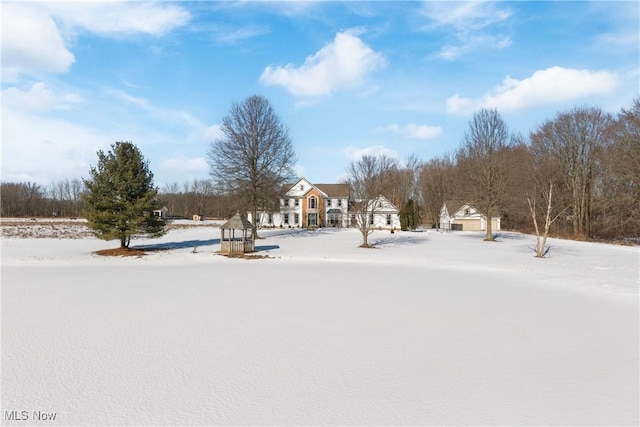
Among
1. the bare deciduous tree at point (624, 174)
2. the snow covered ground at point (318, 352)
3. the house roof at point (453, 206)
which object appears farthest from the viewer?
the house roof at point (453, 206)

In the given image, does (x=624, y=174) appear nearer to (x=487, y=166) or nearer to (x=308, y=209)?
(x=487, y=166)

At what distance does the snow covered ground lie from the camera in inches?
194

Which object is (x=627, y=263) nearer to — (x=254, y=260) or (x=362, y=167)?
(x=362, y=167)

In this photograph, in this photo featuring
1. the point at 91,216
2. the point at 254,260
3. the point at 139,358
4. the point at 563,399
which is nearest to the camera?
the point at 563,399

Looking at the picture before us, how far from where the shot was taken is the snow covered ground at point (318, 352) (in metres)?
4.92

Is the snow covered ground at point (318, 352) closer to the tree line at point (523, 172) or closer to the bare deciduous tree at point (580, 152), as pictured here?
the tree line at point (523, 172)

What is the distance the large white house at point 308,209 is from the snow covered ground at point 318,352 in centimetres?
4720

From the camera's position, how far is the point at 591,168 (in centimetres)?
4538

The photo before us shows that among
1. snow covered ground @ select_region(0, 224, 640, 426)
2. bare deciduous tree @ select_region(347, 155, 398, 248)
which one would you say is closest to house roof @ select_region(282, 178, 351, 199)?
bare deciduous tree @ select_region(347, 155, 398, 248)

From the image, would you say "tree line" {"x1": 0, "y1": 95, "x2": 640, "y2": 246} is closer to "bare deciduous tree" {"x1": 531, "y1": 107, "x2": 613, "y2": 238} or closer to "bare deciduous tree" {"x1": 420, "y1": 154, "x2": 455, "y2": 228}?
"bare deciduous tree" {"x1": 531, "y1": 107, "x2": 613, "y2": 238}

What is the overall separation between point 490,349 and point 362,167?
2705cm

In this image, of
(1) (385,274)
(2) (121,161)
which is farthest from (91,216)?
(1) (385,274)

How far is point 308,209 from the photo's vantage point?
204ft

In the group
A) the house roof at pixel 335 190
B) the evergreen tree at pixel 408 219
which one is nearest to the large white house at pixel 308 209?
the house roof at pixel 335 190
